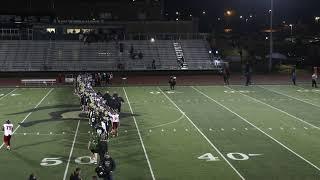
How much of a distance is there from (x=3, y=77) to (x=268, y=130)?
31.3 meters

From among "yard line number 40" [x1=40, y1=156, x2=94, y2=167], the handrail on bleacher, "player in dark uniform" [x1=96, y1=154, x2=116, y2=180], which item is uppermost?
the handrail on bleacher

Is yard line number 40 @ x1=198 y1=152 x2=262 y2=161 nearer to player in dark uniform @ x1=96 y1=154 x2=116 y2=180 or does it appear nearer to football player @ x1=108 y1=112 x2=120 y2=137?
football player @ x1=108 y1=112 x2=120 y2=137

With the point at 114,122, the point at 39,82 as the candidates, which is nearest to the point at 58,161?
the point at 114,122

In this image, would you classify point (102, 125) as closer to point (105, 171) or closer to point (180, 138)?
point (180, 138)

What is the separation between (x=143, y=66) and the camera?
52156 millimetres

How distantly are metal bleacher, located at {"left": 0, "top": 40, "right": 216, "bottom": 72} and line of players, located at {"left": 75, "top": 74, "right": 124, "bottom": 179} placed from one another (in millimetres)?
21598

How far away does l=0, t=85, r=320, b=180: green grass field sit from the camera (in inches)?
648

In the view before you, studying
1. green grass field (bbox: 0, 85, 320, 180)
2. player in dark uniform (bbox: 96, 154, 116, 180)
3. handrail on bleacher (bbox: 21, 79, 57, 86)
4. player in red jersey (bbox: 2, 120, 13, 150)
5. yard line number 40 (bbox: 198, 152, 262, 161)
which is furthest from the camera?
handrail on bleacher (bbox: 21, 79, 57, 86)

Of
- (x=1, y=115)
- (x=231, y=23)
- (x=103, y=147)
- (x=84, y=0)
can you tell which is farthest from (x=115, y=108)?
(x=231, y=23)

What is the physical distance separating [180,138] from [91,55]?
33822mm

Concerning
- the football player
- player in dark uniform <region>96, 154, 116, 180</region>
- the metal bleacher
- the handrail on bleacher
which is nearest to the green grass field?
the football player

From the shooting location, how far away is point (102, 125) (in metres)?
19.5

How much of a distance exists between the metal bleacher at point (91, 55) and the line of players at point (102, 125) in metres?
21.6

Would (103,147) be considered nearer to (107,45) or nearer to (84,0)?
(107,45)
